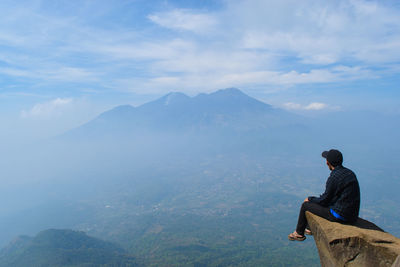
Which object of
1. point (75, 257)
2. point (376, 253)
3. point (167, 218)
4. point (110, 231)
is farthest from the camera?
point (167, 218)

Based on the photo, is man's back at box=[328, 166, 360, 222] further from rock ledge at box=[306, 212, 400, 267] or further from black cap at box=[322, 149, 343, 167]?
rock ledge at box=[306, 212, 400, 267]

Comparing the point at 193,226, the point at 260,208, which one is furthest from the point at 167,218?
the point at 260,208

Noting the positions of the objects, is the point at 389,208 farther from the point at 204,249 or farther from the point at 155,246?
the point at 155,246

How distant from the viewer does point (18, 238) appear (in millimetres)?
134750

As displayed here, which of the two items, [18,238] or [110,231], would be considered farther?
[110,231]

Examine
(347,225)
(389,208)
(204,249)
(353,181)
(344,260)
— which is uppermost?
(353,181)

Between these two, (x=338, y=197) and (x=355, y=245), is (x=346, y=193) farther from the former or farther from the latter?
(x=355, y=245)

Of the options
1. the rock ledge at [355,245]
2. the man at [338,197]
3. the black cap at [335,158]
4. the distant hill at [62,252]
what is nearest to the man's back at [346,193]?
the man at [338,197]

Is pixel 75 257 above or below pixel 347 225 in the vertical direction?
below

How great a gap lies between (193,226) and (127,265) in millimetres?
67798

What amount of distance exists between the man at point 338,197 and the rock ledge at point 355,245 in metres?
0.34

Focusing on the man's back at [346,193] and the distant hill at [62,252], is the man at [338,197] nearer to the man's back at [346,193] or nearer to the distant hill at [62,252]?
the man's back at [346,193]

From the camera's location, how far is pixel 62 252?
11025cm

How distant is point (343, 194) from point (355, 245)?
1.73 m
